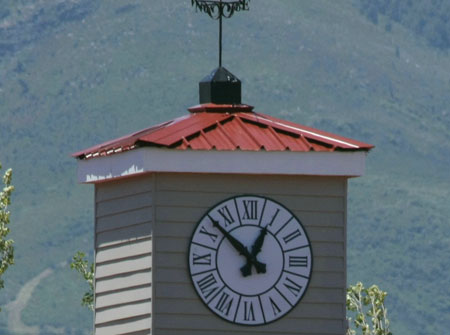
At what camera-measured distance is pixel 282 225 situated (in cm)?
1451

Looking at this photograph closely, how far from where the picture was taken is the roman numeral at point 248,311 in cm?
1428

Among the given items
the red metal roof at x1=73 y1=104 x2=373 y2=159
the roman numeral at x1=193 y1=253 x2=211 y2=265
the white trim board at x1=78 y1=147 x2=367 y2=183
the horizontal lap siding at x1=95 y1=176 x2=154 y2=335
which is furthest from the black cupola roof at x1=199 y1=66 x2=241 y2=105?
the roman numeral at x1=193 y1=253 x2=211 y2=265

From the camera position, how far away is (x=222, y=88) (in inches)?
594

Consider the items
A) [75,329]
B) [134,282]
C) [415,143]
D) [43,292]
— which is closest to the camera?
[134,282]

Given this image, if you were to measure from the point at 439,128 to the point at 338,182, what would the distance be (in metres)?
186

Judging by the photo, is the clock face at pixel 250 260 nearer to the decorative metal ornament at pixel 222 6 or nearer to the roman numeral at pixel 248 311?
the roman numeral at pixel 248 311

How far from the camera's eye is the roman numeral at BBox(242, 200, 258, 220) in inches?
569

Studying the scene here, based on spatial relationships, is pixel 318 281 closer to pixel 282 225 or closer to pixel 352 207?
pixel 282 225

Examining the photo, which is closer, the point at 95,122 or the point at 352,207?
the point at 352,207

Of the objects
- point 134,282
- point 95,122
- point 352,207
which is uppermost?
point 95,122

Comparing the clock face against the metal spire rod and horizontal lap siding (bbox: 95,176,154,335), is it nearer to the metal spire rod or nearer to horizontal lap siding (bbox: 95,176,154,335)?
horizontal lap siding (bbox: 95,176,154,335)

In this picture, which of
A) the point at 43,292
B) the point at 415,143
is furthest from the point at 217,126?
the point at 415,143

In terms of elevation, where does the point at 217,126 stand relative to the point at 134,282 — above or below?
above

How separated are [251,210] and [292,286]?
2.06 ft
